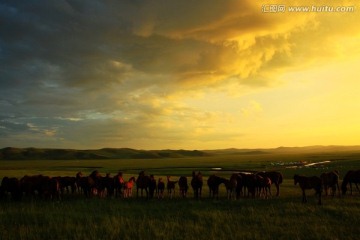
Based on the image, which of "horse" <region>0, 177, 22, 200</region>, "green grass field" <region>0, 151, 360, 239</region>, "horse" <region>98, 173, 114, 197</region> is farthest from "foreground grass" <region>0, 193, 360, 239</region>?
"horse" <region>98, 173, 114, 197</region>

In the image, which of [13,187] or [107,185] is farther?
[107,185]

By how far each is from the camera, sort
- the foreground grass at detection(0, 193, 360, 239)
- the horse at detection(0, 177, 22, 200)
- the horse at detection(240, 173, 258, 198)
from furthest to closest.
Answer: the horse at detection(240, 173, 258, 198), the horse at detection(0, 177, 22, 200), the foreground grass at detection(0, 193, 360, 239)

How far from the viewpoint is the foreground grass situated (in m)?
14.5

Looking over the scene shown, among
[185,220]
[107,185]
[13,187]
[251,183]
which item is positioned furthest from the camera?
[107,185]

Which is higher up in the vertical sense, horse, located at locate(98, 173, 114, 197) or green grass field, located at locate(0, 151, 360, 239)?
horse, located at locate(98, 173, 114, 197)

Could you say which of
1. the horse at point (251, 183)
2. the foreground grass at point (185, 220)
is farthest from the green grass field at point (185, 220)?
the horse at point (251, 183)

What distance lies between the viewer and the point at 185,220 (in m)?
17.3

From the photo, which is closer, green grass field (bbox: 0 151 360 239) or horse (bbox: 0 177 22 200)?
green grass field (bbox: 0 151 360 239)

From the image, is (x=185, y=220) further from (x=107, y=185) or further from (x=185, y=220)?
(x=107, y=185)

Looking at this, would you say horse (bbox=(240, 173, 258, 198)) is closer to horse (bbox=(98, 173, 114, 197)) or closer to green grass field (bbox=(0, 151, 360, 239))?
green grass field (bbox=(0, 151, 360, 239))

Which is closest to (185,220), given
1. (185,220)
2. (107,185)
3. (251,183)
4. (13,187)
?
A: (185,220)

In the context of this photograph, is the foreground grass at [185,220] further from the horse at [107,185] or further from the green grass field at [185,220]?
the horse at [107,185]

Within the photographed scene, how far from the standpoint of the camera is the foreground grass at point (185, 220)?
14.5m

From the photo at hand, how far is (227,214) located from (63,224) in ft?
26.6
